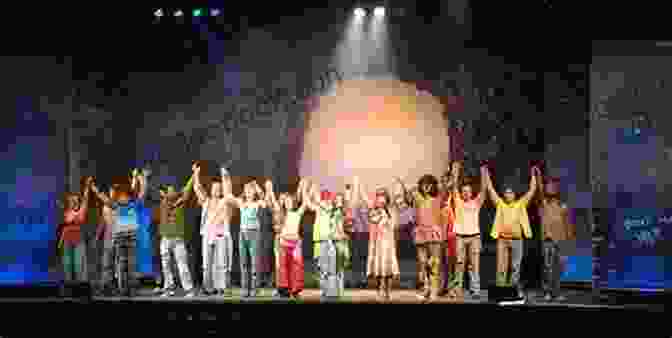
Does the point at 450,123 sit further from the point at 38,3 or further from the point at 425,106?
the point at 38,3

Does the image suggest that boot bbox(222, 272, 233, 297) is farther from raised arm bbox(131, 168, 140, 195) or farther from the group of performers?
raised arm bbox(131, 168, 140, 195)

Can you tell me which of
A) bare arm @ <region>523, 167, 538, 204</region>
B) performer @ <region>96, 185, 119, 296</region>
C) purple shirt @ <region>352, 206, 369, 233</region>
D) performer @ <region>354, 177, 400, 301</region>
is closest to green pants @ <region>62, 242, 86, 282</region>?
performer @ <region>96, 185, 119, 296</region>

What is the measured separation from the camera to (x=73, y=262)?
13734 millimetres

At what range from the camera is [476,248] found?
42.2 ft

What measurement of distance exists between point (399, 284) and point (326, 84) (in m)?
2.95

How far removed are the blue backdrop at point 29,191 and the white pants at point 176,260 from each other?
7.16ft

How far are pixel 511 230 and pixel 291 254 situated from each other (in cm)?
267

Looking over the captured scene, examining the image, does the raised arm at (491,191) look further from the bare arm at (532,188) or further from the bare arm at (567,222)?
the bare arm at (567,222)

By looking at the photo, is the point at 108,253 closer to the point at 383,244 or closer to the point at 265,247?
the point at 265,247

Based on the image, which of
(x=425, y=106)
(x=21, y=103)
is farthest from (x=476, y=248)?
(x=21, y=103)

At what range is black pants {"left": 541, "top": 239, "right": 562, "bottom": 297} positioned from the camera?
12633mm

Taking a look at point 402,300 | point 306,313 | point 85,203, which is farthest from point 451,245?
point 85,203

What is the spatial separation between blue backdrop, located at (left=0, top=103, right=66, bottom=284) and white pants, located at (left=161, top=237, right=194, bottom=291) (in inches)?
85.9

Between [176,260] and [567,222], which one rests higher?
[567,222]
